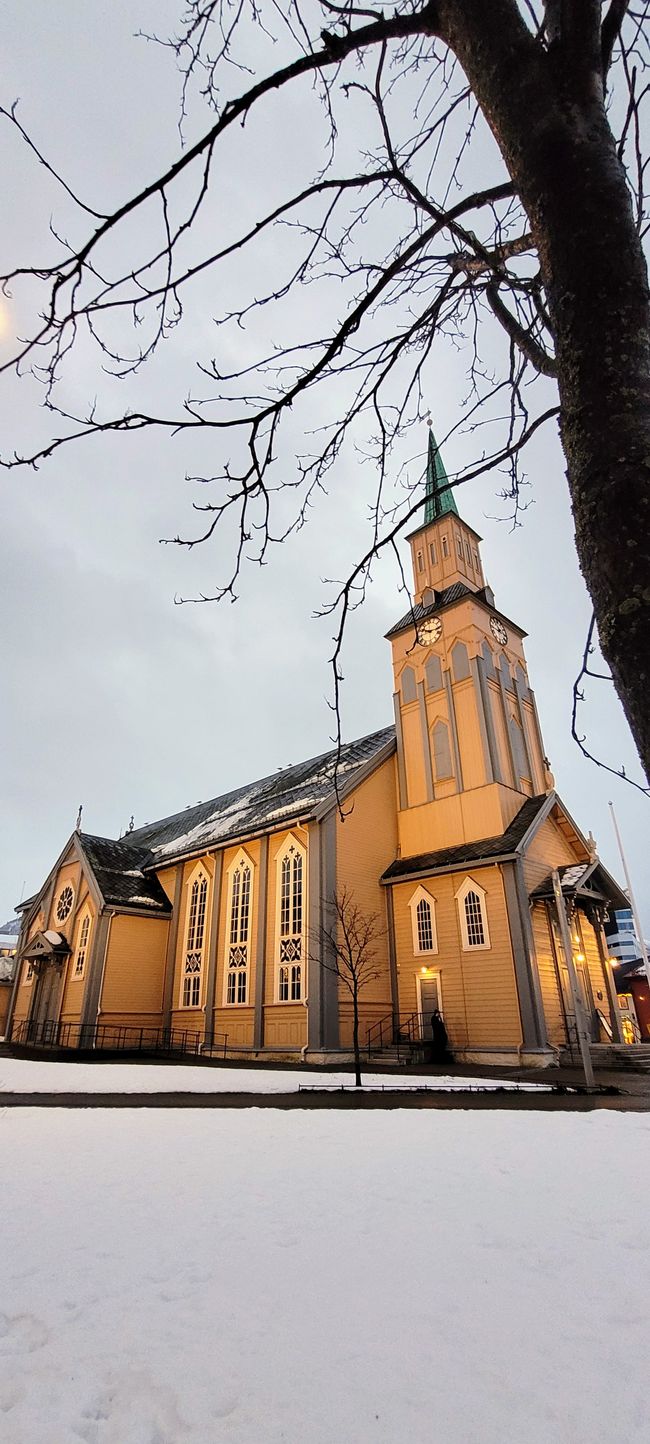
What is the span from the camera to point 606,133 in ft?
6.19

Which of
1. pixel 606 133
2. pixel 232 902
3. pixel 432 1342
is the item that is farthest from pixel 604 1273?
pixel 232 902

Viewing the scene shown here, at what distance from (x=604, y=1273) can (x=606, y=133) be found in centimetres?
510

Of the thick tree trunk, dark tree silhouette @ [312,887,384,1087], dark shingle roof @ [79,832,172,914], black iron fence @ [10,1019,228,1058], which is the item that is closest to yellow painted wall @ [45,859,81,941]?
dark shingle roof @ [79,832,172,914]

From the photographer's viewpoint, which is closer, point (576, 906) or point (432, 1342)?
point (432, 1342)

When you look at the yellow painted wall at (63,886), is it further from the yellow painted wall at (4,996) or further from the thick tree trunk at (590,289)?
the thick tree trunk at (590,289)

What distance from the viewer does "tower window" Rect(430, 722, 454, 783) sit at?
23000 millimetres

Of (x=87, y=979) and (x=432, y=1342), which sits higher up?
(x=87, y=979)

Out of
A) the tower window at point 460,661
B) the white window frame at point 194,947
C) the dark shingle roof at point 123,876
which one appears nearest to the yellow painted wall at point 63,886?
the dark shingle roof at point 123,876

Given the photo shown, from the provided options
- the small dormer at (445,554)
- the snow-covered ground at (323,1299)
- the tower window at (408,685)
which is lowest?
the snow-covered ground at (323,1299)

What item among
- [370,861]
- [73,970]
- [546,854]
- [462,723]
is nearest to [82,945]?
[73,970]

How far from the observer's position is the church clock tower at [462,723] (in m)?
21.8

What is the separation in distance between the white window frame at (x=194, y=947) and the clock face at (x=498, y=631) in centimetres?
1375

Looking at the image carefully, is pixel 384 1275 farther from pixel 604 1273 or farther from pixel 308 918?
pixel 308 918

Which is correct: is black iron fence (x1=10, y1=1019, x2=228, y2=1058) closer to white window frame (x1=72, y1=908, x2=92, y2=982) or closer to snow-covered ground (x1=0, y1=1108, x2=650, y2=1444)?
white window frame (x1=72, y1=908, x2=92, y2=982)
